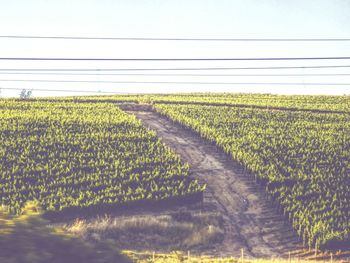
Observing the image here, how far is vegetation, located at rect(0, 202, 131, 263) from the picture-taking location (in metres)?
7.07

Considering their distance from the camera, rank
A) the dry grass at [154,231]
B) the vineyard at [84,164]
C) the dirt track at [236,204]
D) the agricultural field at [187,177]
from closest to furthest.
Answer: the dry grass at [154,231]
the dirt track at [236,204]
the agricultural field at [187,177]
the vineyard at [84,164]

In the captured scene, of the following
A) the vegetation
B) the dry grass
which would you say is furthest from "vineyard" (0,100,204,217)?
the vegetation

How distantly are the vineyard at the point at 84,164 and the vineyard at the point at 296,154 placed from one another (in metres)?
4.24

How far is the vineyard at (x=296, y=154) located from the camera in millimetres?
24250

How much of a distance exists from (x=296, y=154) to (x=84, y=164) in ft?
42.7

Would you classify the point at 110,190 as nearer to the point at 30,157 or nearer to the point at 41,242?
the point at 30,157

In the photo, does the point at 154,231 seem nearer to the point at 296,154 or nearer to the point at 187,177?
the point at 187,177

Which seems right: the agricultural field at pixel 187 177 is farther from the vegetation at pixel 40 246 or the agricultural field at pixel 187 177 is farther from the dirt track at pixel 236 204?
the vegetation at pixel 40 246

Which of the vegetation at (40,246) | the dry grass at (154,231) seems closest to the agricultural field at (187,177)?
the dry grass at (154,231)

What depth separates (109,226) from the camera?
2286 centimetres

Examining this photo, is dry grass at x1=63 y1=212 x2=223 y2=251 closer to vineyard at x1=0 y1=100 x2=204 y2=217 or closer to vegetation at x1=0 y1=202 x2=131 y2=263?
vineyard at x1=0 y1=100 x2=204 y2=217

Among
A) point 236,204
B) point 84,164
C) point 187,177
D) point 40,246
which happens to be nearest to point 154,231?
point 236,204

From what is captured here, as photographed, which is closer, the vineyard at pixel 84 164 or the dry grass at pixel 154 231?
the dry grass at pixel 154 231

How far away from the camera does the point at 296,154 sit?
108ft
